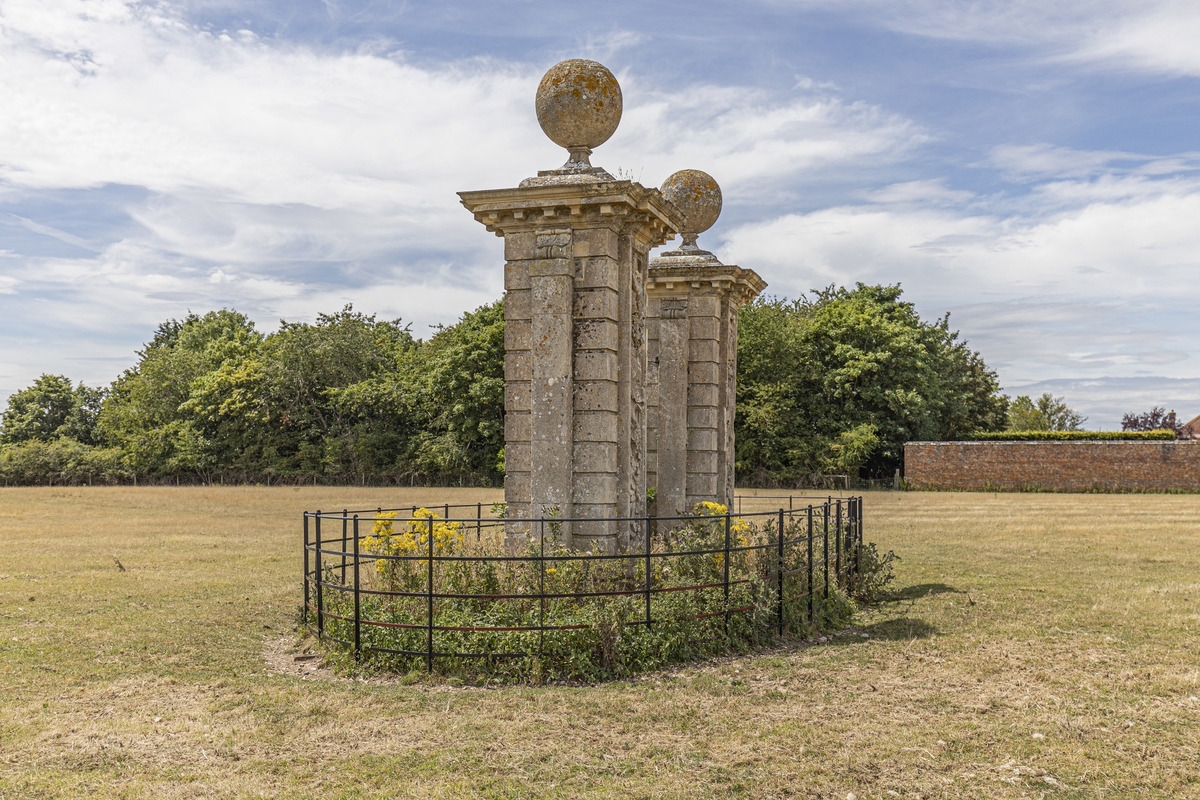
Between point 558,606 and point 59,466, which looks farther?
point 59,466

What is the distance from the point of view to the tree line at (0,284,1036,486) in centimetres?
4500

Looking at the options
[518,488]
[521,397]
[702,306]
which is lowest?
[518,488]

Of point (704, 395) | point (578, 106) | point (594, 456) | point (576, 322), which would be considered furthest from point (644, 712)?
point (704, 395)

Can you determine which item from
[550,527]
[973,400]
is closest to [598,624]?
[550,527]

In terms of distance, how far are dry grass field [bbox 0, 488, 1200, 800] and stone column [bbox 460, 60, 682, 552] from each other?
253 cm

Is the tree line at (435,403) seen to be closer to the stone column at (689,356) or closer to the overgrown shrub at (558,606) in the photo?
the stone column at (689,356)

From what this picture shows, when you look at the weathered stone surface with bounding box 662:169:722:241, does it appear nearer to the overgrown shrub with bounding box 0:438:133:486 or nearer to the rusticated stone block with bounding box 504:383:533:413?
the rusticated stone block with bounding box 504:383:533:413

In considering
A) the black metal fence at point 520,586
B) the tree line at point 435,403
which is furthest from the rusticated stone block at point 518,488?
the tree line at point 435,403

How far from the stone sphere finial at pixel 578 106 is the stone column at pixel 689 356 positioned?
3440 millimetres

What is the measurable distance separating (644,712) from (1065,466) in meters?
38.4

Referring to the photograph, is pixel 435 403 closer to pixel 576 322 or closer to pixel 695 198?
pixel 695 198

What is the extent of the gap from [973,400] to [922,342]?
298 inches

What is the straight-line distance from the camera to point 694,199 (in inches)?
592

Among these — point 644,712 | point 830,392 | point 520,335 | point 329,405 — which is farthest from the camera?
point 329,405
